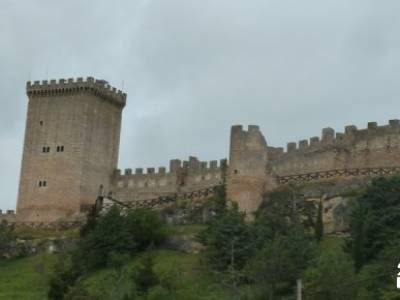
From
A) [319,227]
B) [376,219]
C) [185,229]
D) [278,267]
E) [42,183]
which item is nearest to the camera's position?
[278,267]

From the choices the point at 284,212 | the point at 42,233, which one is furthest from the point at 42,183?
the point at 284,212

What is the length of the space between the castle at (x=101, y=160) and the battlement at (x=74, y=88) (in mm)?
62

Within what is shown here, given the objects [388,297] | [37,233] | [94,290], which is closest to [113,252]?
[94,290]

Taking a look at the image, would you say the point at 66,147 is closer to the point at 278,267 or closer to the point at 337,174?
the point at 337,174

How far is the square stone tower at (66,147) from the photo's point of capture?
72.9 m

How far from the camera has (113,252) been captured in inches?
2464

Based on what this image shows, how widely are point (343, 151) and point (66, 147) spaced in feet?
58.6

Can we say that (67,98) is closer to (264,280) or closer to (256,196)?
(256,196)

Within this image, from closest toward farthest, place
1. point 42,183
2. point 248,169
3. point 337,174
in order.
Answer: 1. point 248,169
2. point 337,174
3. point 42,183

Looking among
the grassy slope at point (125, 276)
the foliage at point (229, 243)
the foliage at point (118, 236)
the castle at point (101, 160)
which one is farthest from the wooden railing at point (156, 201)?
the foliage at point (229, 243)

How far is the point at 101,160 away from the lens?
74.6 metres

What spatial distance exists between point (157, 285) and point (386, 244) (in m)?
10.6

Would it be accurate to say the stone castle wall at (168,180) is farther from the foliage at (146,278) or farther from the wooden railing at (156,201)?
the foliage at (146,278)

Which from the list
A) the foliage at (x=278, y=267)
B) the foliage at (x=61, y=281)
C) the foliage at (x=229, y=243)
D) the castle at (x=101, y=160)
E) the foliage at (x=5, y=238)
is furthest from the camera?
the foliage at (x=5, y=238)
